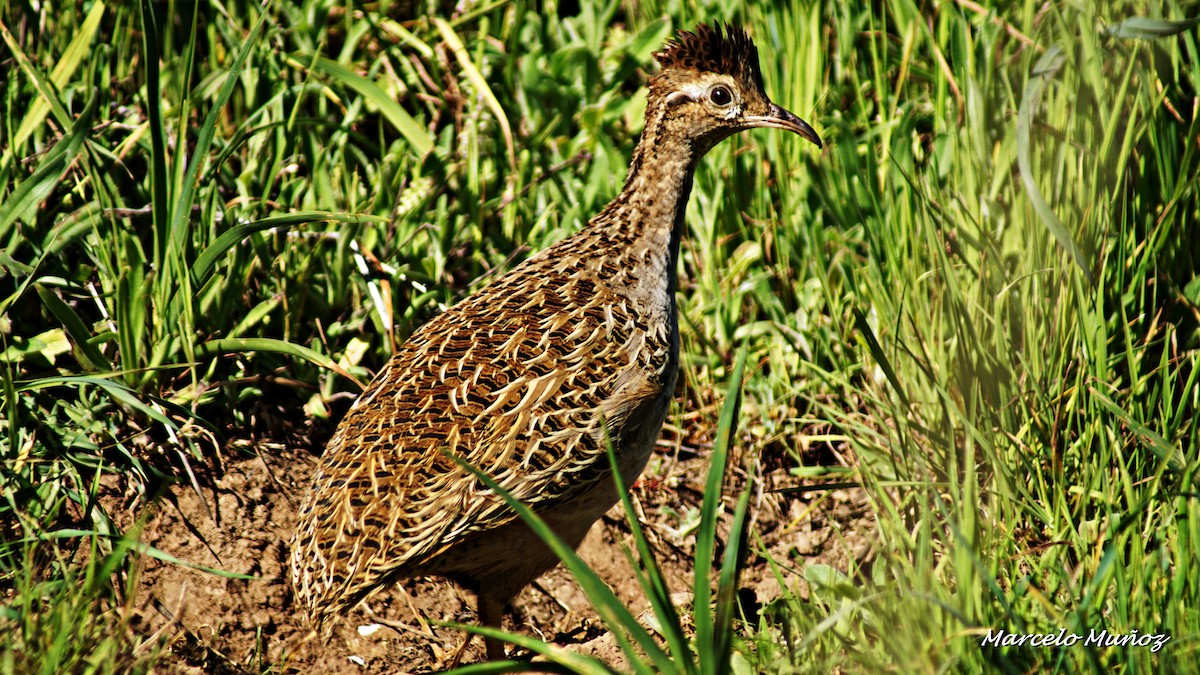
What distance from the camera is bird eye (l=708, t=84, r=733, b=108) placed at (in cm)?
401

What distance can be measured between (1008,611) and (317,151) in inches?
127

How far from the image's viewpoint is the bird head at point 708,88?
400 cm

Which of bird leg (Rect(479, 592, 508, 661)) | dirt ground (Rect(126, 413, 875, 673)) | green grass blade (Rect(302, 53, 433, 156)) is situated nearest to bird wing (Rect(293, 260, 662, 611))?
dirt ground (Rect(126, 413, 875, 673))

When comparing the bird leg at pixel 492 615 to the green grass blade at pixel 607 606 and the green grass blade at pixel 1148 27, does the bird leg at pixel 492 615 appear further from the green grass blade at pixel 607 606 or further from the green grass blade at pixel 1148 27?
the green grass blade at pixel 1148 27

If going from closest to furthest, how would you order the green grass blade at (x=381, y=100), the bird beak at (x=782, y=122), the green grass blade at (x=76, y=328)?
1. the green grass blade at (x=76, y=328)
2. the bird beak at (x=782, y=122)
3. the green grass blade at (x=381, y=100)

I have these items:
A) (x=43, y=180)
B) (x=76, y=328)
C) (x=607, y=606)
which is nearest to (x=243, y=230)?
(x=76, y=328)

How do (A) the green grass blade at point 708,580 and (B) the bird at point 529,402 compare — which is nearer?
(A) the green grass blade at point 708,580

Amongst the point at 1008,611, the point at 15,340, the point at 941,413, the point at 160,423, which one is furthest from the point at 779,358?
the point at 15,340

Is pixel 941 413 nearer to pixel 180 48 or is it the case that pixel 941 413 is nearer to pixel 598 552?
pixel 598 552

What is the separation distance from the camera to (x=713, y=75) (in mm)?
4004

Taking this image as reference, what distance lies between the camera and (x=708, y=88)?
4008mm

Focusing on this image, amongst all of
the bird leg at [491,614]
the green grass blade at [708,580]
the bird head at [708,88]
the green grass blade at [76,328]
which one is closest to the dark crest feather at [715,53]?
the bird head at [708,88]

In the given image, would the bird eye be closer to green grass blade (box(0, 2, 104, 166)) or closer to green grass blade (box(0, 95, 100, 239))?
green grass blade (box(0, 95, 100, 239))

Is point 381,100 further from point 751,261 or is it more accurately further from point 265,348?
point 751,261
